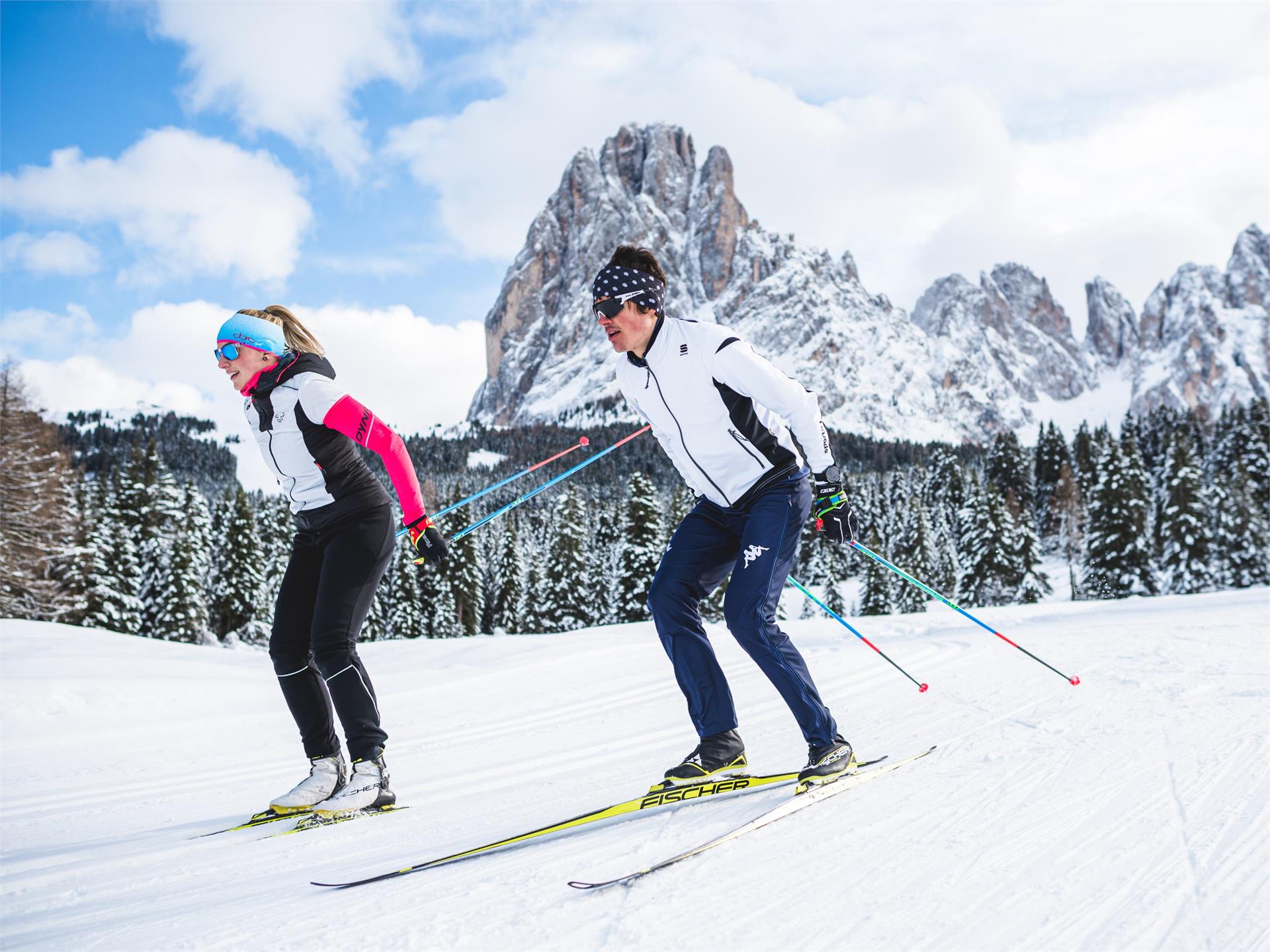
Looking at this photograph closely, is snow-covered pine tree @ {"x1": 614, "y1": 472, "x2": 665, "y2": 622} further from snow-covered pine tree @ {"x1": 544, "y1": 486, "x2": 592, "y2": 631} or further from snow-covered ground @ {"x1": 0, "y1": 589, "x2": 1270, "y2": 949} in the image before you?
snow-covered ground @ {"x1": 0, "y1": 589, "x2": 1270, "y2": 949}

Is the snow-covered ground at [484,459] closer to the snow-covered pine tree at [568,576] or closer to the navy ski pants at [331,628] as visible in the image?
the snow-covered pine tree at [568,576]

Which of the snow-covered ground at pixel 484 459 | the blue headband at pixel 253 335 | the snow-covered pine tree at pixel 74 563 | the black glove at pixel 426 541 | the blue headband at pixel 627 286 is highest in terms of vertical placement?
the snow-covered ground at pixel 484 459

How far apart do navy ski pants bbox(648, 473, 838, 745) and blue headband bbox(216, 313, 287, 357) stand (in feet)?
6.63

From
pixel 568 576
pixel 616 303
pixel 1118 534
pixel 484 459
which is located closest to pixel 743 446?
pixel 616 303

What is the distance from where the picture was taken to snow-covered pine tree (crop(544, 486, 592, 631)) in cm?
3591

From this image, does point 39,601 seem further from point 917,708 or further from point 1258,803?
point 1258,803

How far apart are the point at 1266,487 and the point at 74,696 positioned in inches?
2395

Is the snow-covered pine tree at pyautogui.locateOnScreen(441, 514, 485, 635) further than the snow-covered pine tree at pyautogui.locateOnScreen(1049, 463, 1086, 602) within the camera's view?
No

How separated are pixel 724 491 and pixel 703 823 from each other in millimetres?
1354

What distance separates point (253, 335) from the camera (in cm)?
350

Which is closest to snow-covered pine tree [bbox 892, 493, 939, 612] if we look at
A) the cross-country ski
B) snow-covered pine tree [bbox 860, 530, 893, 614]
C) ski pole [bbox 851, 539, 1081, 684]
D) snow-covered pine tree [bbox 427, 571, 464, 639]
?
snow-covered pine tree [bbox 860, 530, 893, 614]

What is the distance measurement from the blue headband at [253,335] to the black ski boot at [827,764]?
2905 millimetres

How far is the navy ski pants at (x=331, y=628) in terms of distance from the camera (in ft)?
11.3

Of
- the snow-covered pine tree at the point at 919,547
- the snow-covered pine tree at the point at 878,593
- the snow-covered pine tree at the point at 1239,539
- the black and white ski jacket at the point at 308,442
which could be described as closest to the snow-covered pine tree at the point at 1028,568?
the snow-covered pine tree at the point at 919,547
